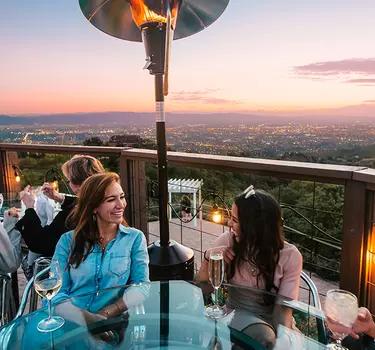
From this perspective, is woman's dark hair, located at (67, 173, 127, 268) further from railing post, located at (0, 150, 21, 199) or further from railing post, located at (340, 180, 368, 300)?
railing post, located at (0, 150, 21, 199)

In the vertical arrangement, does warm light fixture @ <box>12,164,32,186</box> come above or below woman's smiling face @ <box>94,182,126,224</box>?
Result: below

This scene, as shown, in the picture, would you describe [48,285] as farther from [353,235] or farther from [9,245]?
[353,235]

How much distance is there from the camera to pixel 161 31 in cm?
182

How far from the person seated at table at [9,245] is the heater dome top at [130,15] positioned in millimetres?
1302

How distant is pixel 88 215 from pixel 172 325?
0.71 metres

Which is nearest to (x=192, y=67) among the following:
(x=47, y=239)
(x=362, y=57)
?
(x=362, y=57)

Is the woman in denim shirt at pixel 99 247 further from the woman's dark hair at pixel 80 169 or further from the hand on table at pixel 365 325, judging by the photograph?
the hand on table at pixel 365 325

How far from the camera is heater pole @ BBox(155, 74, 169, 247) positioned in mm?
1978

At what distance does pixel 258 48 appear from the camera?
6301 mm

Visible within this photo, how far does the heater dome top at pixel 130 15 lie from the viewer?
1.87m

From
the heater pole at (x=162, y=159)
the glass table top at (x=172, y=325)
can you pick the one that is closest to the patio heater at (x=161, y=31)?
the heater pole at (x=162, y=159)

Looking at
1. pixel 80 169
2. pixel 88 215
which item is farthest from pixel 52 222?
pixel 88 215

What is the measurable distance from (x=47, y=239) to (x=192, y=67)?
541cm

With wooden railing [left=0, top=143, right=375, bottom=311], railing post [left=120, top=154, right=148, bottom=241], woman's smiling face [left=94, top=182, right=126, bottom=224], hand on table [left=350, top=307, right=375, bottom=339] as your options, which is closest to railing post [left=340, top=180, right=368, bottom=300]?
wooden railing [left=0, top=143, right=375, bottom=311]
